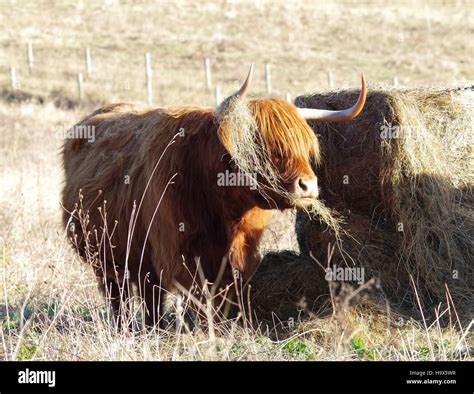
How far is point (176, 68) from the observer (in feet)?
98.7

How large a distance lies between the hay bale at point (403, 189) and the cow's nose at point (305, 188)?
1034 mm

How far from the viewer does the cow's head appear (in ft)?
17.3

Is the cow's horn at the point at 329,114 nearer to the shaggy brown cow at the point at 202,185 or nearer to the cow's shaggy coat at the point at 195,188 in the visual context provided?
the shaggy brown cow at the point at 202,185

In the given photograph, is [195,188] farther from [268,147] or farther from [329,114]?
[329,114]

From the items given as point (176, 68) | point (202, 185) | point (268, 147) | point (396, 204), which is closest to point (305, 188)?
point (268, 147)

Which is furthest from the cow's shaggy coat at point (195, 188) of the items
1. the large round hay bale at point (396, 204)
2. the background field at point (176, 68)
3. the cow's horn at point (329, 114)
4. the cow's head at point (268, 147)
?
the background field at point (176, 68)

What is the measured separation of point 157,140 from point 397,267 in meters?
2.05

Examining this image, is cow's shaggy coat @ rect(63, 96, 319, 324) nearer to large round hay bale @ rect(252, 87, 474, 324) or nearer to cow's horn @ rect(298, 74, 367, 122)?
cow's horn @ rect(298, 74, 367, 122)

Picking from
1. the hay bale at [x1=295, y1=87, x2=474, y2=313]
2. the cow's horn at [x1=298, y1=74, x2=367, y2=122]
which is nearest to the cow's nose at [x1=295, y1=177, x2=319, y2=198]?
the cow's horn at [x1=298, y1=74, x2=367, y2=122]

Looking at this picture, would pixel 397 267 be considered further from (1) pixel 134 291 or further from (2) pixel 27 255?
(2) pixel 27 255

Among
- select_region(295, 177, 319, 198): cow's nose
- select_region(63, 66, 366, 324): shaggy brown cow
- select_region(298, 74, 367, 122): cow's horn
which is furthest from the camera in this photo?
select_region(298, 74, 367, 122): cow's horn

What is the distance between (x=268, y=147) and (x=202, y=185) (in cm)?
59

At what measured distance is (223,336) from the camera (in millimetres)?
5160
